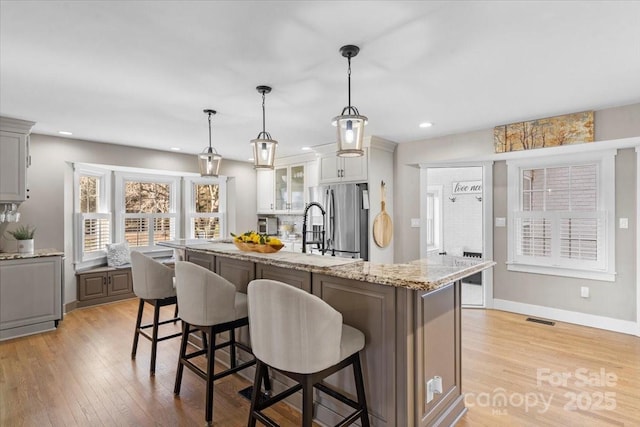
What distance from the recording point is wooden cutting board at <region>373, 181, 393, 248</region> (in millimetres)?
4617

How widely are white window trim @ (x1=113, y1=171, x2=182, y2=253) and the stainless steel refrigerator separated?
294 cm

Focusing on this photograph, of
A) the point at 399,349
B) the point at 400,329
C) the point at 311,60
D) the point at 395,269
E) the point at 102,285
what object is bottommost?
the point at 102,285

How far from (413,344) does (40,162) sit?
499cm

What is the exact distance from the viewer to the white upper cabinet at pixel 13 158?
147 inches

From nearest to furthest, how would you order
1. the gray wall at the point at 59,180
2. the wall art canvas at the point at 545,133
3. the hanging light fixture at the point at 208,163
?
A: the hanging light fixture at the point at 208,163
the wall art canvas at the point at 545,133
the gray wall at the point at 59,180

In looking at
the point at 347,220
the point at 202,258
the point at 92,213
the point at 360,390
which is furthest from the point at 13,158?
the point at 360,390

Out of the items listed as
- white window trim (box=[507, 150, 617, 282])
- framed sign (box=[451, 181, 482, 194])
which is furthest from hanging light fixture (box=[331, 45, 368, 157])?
framed sign (box=[451, 181, 482, 194])

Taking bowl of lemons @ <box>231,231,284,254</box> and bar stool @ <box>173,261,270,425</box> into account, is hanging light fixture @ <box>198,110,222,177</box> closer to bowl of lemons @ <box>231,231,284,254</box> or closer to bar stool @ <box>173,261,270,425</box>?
bowl of lemons @ <box>231,231,284,254</box>

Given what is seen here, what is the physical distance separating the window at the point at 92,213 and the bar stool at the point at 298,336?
4.37 m

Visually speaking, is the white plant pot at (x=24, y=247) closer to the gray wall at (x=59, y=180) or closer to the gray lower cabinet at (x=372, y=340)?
the gray wall at (x=59, y=180)

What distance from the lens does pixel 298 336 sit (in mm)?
1604

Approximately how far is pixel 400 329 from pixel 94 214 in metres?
5.19

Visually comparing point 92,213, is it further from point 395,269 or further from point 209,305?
point 395,269

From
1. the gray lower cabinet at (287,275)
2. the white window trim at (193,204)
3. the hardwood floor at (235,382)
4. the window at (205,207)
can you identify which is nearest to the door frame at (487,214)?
the hardwood floor at (235,382)
